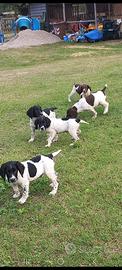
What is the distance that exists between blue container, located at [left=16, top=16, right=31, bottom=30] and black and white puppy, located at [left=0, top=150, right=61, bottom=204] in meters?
29.2

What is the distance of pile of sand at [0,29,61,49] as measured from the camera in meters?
28.9

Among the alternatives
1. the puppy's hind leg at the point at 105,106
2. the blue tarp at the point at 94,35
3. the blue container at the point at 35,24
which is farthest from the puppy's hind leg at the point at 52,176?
the blue container at the point at 35,24

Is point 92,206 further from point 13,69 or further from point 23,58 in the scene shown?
point 23,58

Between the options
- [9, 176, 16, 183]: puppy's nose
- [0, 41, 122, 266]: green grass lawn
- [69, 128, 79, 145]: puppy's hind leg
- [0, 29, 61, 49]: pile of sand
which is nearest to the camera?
[0, 41, 122, 266]: green grass lawn

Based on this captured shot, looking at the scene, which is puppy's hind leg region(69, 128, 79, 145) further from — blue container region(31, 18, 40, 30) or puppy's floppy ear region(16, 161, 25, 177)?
blue container region(31, 18, 40, 30)

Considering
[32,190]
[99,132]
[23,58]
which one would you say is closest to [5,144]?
[99,132]

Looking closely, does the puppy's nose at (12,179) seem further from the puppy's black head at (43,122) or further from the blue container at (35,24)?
the blue container at (35,24)

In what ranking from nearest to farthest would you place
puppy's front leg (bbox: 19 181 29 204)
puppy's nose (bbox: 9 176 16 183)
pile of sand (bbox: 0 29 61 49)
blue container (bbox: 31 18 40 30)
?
puppy's nose (bbox: 9 176 16 183)
puppy's front leg (bbox: 19 181 29 204)
pile of sand (bbox: 0 29 61 49)
blue container (bbox: 31 18 40 30)

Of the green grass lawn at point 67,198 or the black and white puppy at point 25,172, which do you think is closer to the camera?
the green grass lawn at point 67,198

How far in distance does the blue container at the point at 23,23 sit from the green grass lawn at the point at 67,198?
22432mm

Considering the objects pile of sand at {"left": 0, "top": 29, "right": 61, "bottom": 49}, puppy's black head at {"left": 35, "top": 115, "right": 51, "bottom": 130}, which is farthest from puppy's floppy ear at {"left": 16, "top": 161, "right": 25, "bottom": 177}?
pile of sand at {"left": 0, "top": 29, "right": 61, "bottom": 49}

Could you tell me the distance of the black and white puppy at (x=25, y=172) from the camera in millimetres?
4465

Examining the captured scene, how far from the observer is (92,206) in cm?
456

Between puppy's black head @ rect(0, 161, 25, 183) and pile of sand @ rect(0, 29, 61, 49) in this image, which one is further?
pile of sand @ rect(0, 29, 61, 49)
